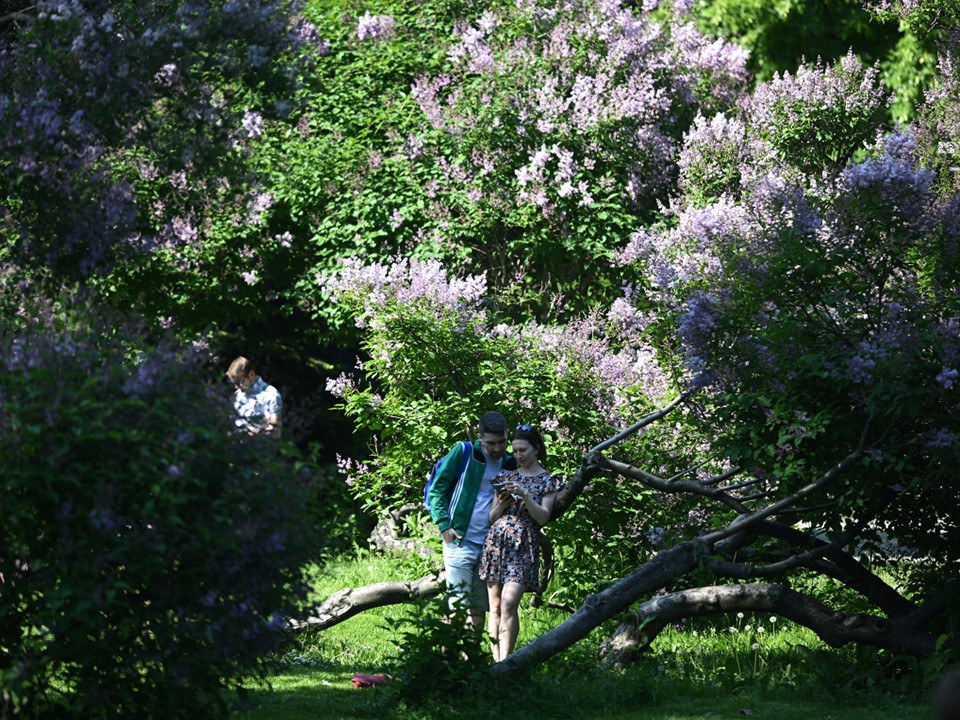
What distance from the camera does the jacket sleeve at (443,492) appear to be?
7891 mm

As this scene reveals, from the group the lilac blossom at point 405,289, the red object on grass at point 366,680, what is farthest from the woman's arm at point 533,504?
the lilac blossom at point 405,289

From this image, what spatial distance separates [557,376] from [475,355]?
0.68m

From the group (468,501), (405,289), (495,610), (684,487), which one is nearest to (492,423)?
(468,501)

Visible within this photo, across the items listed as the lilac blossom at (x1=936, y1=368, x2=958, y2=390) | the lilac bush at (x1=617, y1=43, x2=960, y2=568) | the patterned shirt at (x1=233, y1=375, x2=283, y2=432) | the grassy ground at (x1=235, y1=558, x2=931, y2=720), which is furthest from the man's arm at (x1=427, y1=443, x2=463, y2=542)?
the lilac blossom at (x1=936, y1=368, x2=958, y2=390)

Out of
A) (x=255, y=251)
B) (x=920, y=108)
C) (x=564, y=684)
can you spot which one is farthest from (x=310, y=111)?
(x=564, y=684)

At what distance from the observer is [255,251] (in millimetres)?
14000

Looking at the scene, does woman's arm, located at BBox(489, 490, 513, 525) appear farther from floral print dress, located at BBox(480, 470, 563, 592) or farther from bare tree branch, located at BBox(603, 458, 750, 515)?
bare tree branch, located at BBox(603, 458, 750, 515)

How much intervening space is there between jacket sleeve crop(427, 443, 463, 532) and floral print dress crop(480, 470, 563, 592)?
0.30 metres

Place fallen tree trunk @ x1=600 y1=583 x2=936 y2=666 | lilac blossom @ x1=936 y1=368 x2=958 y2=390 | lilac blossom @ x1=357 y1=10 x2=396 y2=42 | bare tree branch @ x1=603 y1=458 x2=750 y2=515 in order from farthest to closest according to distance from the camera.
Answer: lilac blossom @ x1=357 y1=10 x2=396 y2=42, bare tree branch @ x1=603 y1=458 x2=750 y2=515, fallen tree trunk @ x1=600 y1=583 x2=936 y2=666, lilac blossom @ x1=936 y1=368 x2=958 y2=390

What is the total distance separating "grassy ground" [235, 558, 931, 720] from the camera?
6.61 m

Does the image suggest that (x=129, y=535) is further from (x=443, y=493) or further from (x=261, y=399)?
(x=261, y=399)

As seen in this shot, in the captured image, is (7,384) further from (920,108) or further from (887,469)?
(920,108)

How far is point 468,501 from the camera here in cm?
791

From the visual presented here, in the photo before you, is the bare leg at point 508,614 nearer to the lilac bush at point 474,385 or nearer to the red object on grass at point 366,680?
the red object on grass at point 366,680
